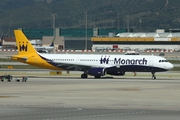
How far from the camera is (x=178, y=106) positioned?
49.1m

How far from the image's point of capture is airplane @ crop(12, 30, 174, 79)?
85250mm

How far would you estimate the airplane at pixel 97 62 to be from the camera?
Answer: 85.2 m

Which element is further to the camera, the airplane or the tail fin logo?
the tail fin logo

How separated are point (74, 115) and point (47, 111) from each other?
2.82 meters

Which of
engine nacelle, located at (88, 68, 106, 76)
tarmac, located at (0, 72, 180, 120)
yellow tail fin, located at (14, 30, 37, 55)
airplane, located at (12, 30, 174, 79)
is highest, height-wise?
yellow tail fin, located at (14, 30, 37, 55)

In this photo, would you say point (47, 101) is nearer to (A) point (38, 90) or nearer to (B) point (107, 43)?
(A) point (38, 90)

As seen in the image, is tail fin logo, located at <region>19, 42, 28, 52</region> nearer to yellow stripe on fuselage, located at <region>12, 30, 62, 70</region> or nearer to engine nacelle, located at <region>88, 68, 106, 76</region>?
yellow stripe on fuselage, located at <region>12, 30, 62, 70</region>

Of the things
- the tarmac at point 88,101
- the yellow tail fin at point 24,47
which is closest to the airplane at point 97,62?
the yellow tail fin at point 24,47

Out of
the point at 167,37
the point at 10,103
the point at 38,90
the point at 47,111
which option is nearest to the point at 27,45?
the point at 38,90

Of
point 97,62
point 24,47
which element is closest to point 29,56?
point 24,47

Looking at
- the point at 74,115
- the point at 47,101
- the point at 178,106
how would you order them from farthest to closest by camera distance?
the point at 47,101, the point at 178,106, the point at 74,115

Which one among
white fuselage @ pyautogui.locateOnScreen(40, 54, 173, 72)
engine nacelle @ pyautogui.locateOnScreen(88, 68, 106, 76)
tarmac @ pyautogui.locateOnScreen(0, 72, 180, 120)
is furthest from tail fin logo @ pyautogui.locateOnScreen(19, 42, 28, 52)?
tarmac @ pyautogui.locateOnScreen(0, 72, 180, 120)

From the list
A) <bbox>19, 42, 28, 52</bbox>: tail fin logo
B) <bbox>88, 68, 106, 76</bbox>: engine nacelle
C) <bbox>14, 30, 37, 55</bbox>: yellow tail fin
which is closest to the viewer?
<bbox>88, 68, 106, 76</bbox>: engine nacelle

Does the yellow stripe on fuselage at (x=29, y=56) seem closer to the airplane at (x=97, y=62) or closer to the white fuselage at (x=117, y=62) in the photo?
the airplane at (x=97, y=62)
